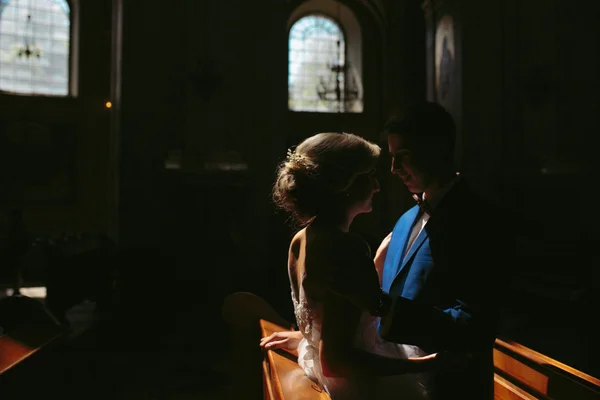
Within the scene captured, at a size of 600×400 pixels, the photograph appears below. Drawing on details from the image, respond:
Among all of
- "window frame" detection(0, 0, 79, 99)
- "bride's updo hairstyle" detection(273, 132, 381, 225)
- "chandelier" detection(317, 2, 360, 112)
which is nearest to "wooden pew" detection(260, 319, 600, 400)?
"bride's updo hairstyle" detection(273, 132, 381, 225)

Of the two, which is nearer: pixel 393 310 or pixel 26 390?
pixel 393 310

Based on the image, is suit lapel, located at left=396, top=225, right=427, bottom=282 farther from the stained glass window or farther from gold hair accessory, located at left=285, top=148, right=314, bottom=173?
the stained glass window

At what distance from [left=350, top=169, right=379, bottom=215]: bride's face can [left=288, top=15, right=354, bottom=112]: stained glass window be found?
512 inches

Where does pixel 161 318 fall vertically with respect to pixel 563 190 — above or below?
below

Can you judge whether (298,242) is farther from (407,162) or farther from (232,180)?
(232,180)

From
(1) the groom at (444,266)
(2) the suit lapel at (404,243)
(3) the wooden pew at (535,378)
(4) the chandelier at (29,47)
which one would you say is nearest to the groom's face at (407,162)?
(1) the groom at (444,266)

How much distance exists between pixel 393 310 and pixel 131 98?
6544 mm

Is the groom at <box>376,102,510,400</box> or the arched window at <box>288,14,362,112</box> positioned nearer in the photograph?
the groom at <box>376,102,510,400</box>

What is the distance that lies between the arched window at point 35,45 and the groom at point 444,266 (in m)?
13.3

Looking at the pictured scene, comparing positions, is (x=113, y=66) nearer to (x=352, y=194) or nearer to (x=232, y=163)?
(x=232, y=163)

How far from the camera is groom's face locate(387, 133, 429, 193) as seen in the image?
1601 mm

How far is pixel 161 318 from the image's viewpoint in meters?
6.27

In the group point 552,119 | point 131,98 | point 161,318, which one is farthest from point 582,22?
point 161,318

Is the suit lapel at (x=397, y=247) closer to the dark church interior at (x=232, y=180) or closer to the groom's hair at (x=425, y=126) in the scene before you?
the groom's hair at (x=425, y=126)
